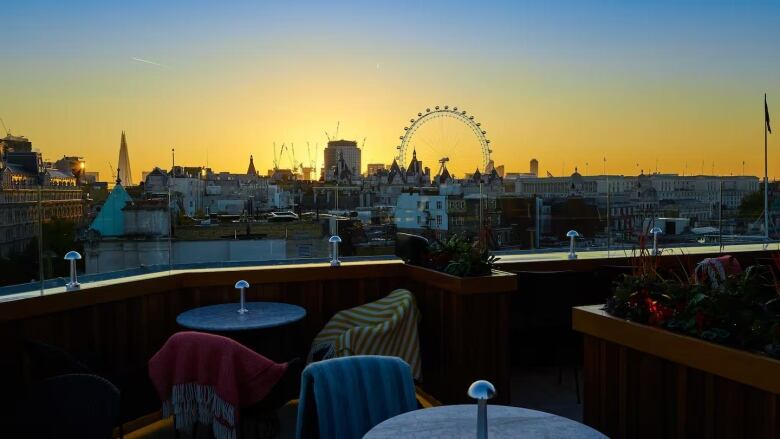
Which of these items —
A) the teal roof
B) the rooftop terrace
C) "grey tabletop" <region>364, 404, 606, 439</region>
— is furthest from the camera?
the teal roof

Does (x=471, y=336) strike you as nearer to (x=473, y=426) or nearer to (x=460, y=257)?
(x=460, y=257)

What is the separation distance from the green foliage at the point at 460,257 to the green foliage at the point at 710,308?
1562 mm

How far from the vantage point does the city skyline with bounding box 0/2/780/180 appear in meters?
9.50

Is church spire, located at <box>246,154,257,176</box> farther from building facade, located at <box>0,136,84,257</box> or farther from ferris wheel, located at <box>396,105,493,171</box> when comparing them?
ferris wheel, located at <box>396,105,493,171</box>

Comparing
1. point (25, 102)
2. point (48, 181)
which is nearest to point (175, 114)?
point (25, 102)

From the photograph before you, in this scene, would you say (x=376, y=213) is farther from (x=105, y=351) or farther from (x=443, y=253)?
(x=105, y=351)

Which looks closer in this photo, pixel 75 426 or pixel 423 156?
pixel 75 426

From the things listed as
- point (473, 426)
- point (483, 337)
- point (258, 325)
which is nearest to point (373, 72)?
point (483, 337)

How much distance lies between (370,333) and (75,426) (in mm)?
1622

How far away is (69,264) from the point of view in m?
3.88

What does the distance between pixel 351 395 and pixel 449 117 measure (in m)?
26.3

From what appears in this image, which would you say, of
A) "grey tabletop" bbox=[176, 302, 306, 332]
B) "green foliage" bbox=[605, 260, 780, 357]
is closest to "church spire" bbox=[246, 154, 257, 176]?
"grey tabletop" bbox=[176, 302, 306, 332]

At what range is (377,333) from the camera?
3.66 meters

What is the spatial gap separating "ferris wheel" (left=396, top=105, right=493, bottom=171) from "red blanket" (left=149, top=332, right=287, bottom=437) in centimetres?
2528
